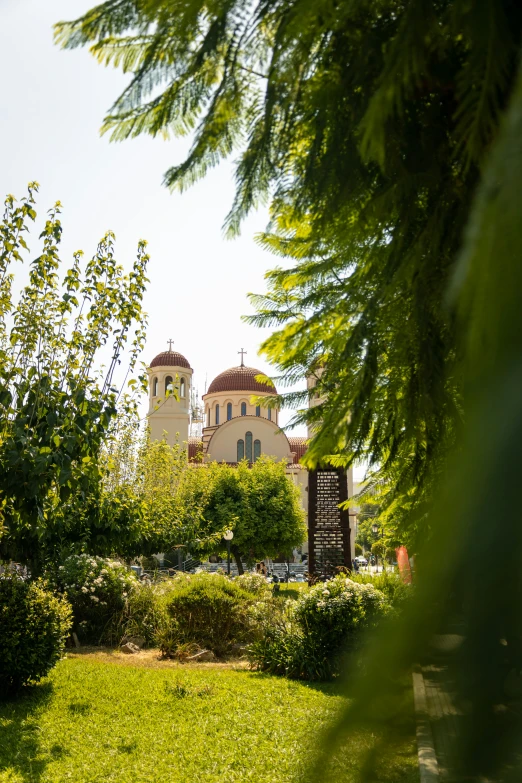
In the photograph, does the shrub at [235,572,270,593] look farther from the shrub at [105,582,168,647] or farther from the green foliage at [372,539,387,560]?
the green foliage at [372,539,387,560]

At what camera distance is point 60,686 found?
962 cm

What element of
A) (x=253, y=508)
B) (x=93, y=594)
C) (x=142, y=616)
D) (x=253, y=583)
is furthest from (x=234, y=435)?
(x=93, y=594)

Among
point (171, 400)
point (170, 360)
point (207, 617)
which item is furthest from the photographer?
point (170, 360)

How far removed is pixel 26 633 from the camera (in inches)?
348

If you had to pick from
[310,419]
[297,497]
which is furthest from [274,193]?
[297,497]

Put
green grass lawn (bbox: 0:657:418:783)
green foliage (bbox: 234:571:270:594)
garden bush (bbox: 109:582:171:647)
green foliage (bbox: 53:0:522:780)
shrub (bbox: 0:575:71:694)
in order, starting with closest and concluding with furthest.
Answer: green foliage (bbox: 53:0:522:780), green grass lawn (bbox: 0:657:418:783), shrub (bbox: 0:575:71:694), garden bush (bbox: 109:582:171:647), green foliage (bbox: 234:571:270:594)

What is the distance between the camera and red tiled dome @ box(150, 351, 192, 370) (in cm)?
4897

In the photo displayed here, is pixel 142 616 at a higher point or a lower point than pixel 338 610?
lower

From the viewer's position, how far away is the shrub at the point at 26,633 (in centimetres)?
871

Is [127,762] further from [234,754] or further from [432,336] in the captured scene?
[432,336]

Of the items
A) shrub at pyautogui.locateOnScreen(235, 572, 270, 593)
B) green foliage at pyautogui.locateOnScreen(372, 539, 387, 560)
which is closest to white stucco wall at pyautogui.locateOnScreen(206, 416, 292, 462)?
green foliage at pyautogui.locateOnScreen(372, 539, 387, 560)

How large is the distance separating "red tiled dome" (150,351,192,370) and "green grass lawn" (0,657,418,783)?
3873 cm

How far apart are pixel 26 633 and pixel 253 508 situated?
24.4 metres

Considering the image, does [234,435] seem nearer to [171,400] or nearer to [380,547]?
[171,400]
